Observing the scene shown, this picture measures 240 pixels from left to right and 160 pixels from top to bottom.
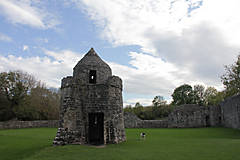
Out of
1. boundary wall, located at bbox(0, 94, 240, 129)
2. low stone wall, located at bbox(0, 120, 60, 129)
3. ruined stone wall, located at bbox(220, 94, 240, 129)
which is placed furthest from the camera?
low stone wall, located at bbox(0, 120, 60, 129)

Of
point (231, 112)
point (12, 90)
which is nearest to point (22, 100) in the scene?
point (12, 90)

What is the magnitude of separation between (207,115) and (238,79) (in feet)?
24.1

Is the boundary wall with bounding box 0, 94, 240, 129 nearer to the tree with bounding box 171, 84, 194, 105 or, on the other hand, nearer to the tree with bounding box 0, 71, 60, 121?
the tree with bounding box 0, 71, 60, 121

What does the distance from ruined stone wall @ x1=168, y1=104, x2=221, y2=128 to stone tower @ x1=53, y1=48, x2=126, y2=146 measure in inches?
713

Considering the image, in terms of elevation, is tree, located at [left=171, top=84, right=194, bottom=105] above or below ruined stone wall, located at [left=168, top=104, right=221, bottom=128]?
above

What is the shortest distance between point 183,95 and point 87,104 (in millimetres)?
43449

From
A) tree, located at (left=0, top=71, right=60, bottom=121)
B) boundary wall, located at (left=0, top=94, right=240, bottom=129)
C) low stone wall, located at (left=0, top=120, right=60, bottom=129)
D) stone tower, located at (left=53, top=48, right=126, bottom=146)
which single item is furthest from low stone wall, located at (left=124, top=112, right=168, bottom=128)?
tree, located at (left=0, top=71, right=60, bottom=121)

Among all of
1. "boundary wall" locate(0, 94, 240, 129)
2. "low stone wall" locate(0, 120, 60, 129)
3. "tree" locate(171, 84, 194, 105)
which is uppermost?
"tree" locate(171, 84, 194, 105)

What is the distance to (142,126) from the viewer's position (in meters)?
30.7

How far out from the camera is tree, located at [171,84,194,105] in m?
49.7

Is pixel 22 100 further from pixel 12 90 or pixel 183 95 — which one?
pixel 183 95

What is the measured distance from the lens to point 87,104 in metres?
12.6

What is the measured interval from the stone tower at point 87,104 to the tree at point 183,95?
40289 mm

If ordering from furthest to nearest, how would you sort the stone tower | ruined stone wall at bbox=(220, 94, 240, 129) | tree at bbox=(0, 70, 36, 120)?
1. tree at bbox=(0, 70, 36, 120)
2. ruined stone wall at bbox=(220, 94, 240, 129)
3. the stone tower
